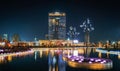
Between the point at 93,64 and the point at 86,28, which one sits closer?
the point at 93,64

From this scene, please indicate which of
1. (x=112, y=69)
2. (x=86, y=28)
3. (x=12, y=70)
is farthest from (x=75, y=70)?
(x=86, y=28)

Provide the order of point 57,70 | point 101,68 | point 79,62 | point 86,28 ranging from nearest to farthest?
1. point 57,70
2. point 101,68
3. point 79,62
4. point 86,28

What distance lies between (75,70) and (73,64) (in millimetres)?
5470

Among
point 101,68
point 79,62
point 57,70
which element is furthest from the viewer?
point 79,62

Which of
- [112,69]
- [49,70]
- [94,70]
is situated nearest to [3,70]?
[49,70]

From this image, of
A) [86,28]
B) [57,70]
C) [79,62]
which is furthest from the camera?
[86,28]

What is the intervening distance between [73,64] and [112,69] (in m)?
6.16

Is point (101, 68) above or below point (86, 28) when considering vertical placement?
below

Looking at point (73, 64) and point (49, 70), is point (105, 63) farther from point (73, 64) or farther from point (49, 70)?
point (49, 70)

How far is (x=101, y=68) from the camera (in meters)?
33.5

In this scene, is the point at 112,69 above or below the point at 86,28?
below

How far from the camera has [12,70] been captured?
31.6 m

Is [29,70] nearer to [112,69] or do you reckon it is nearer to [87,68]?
[87,68]

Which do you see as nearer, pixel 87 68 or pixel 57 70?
pixel 57 70
